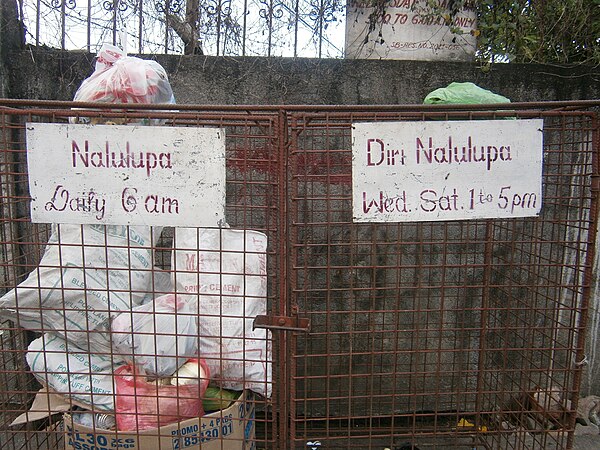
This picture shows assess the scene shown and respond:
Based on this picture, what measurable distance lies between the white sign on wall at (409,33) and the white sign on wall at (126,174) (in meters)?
1.63

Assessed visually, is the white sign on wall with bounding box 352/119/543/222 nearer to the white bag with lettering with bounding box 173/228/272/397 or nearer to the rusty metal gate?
the rusty metal gate

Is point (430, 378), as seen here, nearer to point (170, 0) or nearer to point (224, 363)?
point (224, 363)

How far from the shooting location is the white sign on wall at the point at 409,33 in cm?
296

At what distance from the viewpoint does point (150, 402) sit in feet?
6.68

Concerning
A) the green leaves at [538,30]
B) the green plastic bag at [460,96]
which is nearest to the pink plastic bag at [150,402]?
the green plastic bag at [460,96]

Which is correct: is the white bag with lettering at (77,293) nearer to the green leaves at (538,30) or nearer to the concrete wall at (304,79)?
the concrete wall at (304,79)

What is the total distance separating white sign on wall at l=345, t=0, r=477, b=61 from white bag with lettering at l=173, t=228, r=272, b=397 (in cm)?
161

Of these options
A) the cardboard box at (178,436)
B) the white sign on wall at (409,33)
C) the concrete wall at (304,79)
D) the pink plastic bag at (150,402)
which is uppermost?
the white sign on wall at (409,33)

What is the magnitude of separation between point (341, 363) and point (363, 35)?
2184mm

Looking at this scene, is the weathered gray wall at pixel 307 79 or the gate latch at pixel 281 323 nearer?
the gate latch at pixel 281 323

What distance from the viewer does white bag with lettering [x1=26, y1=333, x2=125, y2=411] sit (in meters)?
2.05

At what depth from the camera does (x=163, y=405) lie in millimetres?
2035

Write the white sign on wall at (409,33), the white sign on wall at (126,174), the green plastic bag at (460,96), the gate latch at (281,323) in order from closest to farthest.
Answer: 1. the white sign on wall at (126,174)
2. the gate latch at (281,323)
3. the green plastic bag at (460,96)
4. the white sign on wall at (409,33)

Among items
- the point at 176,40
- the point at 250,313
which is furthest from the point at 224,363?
the point at 176,40
